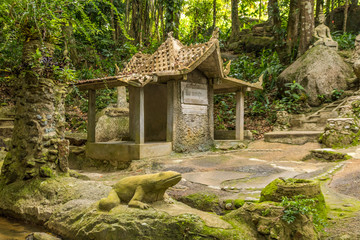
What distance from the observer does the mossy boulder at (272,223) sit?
2588 millimetres

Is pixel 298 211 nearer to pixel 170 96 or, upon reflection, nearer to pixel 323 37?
pixel 170 96

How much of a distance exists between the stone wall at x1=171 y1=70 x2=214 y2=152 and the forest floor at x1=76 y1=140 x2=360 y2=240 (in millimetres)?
457

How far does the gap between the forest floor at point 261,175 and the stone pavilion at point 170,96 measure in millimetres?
561

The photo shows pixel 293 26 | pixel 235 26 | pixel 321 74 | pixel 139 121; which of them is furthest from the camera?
pixel 235 26

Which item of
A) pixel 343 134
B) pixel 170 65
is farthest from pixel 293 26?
pixel 170 65

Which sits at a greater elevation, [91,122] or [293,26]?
[293,26]

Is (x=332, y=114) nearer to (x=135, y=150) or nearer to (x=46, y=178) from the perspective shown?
(x=135, y=150)

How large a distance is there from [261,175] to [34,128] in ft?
12.6

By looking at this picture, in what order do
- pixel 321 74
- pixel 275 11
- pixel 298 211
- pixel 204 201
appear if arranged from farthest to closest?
pixel 275 11 → pixel 321 74 → pixel 204 201 → pixel 298 211

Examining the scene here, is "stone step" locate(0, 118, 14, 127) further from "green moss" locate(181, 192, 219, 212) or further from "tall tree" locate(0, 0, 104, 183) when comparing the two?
"green moss" locate(181, 192, 219, 212)

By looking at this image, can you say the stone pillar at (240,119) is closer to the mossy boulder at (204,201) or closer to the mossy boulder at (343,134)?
the mossy boulder at (343,134)

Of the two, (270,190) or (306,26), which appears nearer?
(270,190)

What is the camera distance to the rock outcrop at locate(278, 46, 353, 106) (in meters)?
11.6

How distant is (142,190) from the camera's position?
3180 mm
